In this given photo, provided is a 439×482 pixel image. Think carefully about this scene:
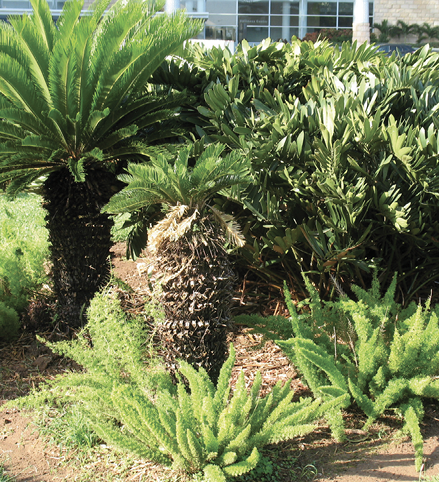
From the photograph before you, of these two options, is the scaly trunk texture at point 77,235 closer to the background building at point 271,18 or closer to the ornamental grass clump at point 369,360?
the ornamental grass clump at point 369,360

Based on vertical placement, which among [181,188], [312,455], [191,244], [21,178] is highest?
[181,188]

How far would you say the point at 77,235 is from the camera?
384 centimetres

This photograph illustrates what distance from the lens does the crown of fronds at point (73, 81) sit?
3457 mm

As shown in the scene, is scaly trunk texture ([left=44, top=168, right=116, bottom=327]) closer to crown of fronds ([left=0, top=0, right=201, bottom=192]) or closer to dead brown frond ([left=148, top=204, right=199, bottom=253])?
crown of fronds ([left=0, top=0, right=201, bottom=192])

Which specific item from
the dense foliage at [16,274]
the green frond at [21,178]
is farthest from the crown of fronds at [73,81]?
the dense foliage at [16,274]

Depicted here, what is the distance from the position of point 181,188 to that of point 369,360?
4.71 ft

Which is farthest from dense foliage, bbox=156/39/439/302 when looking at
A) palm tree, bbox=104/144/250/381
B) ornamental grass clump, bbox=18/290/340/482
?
ornamental grass clump, bbox=18/290/340/482

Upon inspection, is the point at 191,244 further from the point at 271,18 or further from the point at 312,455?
the point at 271,18

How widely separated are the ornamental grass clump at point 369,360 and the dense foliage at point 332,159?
529 mm

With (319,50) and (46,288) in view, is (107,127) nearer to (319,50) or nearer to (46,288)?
(46,288)

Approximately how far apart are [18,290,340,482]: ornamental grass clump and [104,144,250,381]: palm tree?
0.26 metres

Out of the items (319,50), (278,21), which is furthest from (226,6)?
(319,50)

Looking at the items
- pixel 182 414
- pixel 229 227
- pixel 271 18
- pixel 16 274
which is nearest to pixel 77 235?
pixel 16 274

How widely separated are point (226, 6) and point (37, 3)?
1076 inches
